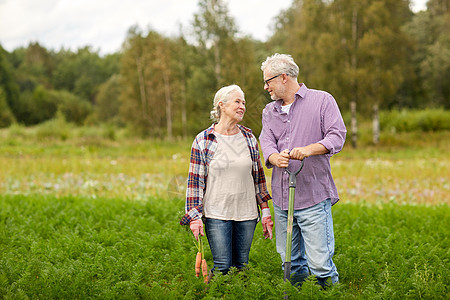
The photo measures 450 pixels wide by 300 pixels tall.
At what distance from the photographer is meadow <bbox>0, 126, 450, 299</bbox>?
4363mm

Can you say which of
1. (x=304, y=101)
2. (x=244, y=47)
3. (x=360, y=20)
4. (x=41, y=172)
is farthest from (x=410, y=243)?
(x=360, y=20)

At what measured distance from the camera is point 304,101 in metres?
4.00

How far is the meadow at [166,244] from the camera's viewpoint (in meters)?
4.36

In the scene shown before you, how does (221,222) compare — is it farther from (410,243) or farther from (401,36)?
(401,36)

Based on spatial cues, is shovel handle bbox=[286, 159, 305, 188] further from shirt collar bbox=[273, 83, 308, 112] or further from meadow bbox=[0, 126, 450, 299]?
meadow bbox=[0, 126, 450, 299]

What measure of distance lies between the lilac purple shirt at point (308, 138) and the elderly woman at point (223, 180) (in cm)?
25

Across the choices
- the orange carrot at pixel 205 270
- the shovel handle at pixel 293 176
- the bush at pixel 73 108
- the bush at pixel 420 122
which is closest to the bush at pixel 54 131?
the bush at pixel 420 122

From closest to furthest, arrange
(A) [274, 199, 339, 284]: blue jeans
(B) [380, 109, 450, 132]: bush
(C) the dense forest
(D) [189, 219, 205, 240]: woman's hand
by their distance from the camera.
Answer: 1. (A) [274, 199, 339, 284]: blue jeans
2. (D) [189, 219, 205, 240]: woman's hand
3. (C) the dense forest
4. (B) [380, 109, 450, 132]: bush

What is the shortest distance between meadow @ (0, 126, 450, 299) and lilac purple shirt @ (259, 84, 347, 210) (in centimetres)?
73

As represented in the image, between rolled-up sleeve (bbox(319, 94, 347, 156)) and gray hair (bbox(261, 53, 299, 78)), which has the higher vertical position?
gray hair (bbox(261, 53, 299, 78))

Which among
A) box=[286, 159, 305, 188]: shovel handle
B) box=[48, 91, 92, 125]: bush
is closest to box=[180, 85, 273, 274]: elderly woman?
box=[286, 159, 305, 188]: shovel handle

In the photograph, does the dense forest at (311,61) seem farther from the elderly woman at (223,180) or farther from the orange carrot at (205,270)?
the orange carrot at (205,270)

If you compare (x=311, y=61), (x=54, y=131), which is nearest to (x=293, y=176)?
(x=311, y=61)

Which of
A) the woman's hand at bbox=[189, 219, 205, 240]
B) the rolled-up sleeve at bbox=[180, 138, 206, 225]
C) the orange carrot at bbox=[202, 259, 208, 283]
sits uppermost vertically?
the rolled-up sleeve at bbox=[180, 138, 206, 225]
